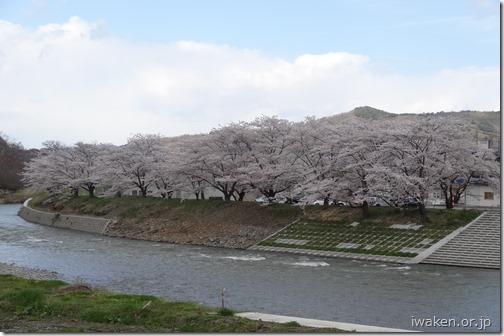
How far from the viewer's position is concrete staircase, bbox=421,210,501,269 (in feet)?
105

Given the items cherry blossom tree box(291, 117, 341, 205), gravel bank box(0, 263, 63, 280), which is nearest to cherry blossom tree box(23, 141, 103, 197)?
cherry blossom tree box(291, 117, 341, 205)

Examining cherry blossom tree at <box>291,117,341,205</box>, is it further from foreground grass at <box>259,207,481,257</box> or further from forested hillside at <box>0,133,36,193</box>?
forested hillside at <box>0,133,36,193</box>

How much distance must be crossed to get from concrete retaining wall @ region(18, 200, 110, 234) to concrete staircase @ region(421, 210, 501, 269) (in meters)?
34.2

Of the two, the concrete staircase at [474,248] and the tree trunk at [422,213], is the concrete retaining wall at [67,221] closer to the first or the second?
the tree trunk at [422,213]

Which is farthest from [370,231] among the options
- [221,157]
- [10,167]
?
[10,167]

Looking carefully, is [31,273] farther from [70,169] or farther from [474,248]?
[70,169]

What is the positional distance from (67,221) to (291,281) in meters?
41.3

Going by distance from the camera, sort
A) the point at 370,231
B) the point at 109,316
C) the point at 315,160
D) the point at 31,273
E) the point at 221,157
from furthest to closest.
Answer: the point at 221,157
the point at 315,160
the point at 370,231
the point at 31,273
the point at 109,316

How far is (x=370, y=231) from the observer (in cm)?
4041

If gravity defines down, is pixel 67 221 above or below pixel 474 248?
below

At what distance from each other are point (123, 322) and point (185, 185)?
43.9 metres

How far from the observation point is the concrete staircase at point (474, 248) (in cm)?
3216

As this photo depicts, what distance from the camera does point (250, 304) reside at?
2297cm

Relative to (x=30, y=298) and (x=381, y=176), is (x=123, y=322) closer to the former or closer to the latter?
(x=30, y=298)
